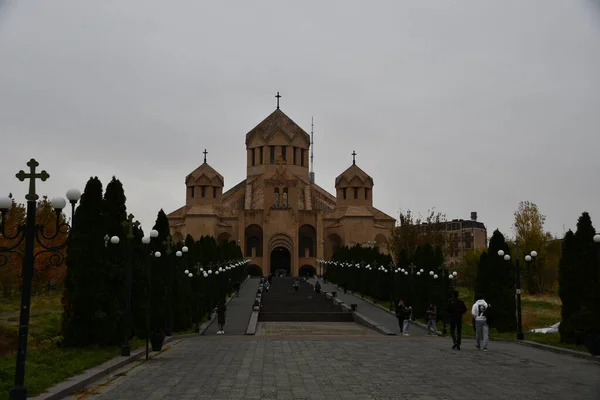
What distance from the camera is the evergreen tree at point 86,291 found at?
15.5m

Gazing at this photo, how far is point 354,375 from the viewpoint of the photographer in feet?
36.3

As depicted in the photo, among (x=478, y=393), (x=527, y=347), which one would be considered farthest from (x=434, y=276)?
(x=478, y=393)

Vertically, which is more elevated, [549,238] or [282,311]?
[549,238]

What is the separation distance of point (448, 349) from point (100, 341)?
8252mm

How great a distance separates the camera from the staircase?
1339 inches

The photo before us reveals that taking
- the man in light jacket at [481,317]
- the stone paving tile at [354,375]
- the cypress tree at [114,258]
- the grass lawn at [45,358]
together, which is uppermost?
the cypress tree at [114,258]

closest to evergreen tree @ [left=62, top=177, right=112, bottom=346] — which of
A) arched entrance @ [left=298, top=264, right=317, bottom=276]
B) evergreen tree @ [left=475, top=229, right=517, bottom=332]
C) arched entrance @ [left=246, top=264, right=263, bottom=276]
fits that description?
evergreen tree @ [left=475, top=229, right=517, bottom=332]

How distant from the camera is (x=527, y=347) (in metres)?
17.1

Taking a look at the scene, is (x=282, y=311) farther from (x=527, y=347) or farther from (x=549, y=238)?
(x=549, y=238)

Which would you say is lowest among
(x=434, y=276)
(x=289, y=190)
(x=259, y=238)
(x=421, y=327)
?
(x=421, y=327)

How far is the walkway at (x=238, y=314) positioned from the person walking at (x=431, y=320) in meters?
6.90

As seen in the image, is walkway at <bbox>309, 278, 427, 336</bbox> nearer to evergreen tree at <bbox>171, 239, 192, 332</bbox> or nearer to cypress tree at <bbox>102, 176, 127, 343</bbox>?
evergreen tree at <bbox>171, 239, 192, 332</bbox>

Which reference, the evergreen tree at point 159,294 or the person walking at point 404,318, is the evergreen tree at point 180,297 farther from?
the person walking at point 404,318

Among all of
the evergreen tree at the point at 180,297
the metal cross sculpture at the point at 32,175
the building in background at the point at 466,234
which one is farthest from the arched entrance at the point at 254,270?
the metal cross sculpture at the point at 32,175
